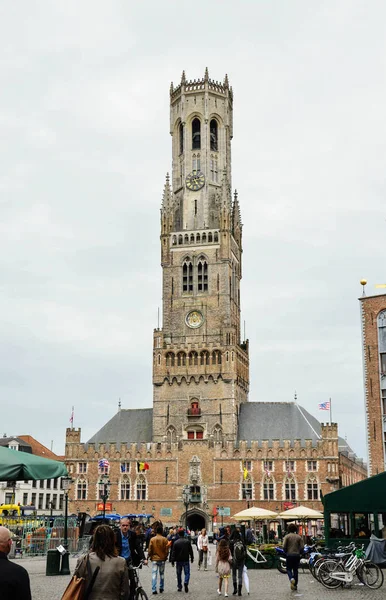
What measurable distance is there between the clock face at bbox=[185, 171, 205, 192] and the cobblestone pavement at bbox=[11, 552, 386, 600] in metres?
60.7

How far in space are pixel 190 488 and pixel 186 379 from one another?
11148 mm

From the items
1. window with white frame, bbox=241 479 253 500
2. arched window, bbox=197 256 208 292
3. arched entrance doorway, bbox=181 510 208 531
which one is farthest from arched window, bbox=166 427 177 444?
arched window, bbox=197 256 208 292

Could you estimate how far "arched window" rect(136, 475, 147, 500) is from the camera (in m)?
74.1

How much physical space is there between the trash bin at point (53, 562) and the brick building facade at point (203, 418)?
44.2m

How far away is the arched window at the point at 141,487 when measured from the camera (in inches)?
2918

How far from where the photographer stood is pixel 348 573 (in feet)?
69.4

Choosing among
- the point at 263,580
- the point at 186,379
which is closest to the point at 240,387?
the point at 186,379

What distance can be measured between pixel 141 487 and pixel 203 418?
31.0ft

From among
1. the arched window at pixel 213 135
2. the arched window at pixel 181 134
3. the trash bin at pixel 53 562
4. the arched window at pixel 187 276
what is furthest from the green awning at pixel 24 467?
the arched window at pixel 181 134

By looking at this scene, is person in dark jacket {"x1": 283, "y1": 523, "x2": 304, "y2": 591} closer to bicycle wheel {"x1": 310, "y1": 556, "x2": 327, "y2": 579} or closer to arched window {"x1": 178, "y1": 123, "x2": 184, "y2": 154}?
bicycle wheel {"x1": 310, "y1": 556, "x2": 327, "y2": 579}

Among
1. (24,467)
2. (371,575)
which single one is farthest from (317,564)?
(24,467)

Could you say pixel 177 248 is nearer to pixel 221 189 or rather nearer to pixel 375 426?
pixel 221 189

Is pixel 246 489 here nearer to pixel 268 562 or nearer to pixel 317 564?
pixel 268 562

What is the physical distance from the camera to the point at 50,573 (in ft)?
81.5
